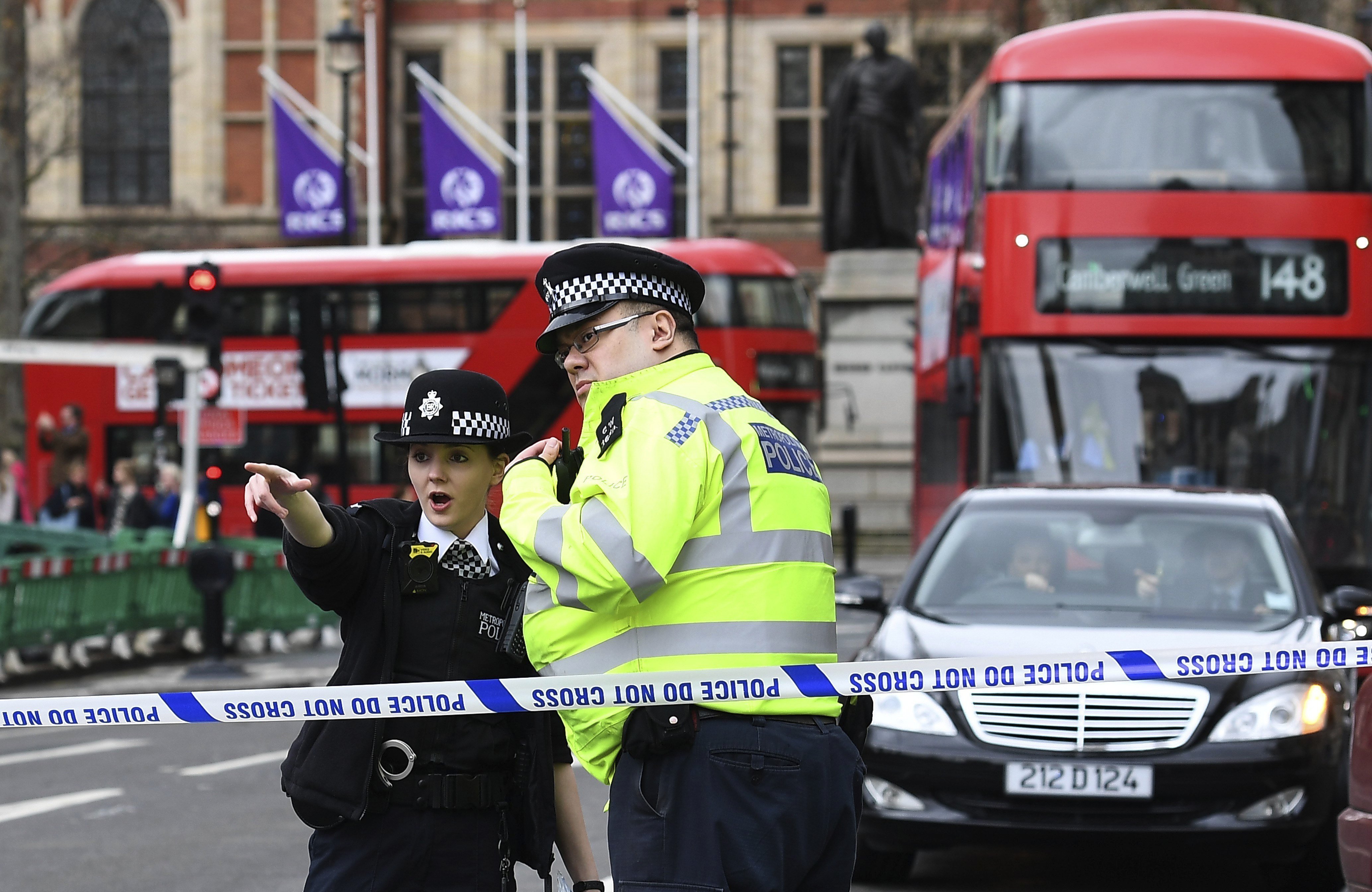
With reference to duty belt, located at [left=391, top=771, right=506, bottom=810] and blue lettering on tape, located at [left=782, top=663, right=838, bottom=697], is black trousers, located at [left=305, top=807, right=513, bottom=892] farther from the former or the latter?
blue lettering on tape, located at [left=782, top=663, right=838, bottom=697]

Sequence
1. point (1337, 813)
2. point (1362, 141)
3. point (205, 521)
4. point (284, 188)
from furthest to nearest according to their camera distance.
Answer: point (284, 188), point (205, 521), point (1362, 141), point (1337, 813)

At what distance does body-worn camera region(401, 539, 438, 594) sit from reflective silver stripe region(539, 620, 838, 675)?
671mm

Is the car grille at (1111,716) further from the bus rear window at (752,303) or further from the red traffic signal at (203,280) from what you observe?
the bus rear window at (752,303)

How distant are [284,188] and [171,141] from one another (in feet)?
42.9

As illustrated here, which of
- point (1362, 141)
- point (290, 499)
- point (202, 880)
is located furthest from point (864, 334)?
point (290, 499)

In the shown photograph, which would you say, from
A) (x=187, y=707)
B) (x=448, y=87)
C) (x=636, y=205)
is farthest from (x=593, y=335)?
(x=448, y=87)

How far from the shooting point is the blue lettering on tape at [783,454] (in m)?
3.19

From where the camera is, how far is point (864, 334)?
94.7 ft

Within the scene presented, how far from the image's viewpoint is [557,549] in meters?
3.08

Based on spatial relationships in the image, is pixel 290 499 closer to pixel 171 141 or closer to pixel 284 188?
pixel 284 188

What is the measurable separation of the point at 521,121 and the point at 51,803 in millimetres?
31760

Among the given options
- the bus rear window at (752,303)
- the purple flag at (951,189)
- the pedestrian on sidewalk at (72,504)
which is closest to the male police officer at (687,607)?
the purple flag at (951,189)

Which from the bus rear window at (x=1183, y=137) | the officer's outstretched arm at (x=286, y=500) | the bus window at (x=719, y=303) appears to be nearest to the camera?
the officer's outstretched arm at (x=286, y=500)

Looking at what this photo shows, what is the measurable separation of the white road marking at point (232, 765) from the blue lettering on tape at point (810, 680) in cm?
758
